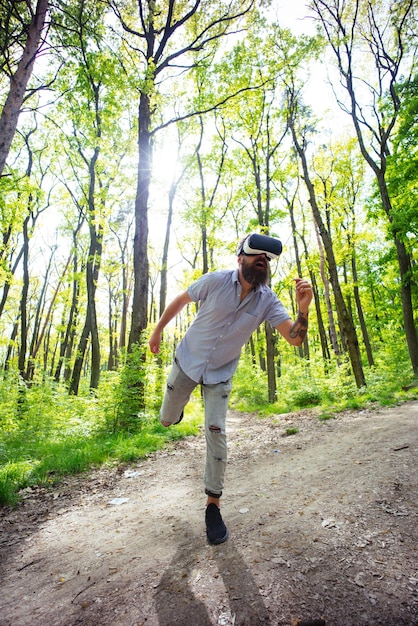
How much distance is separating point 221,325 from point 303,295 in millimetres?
833

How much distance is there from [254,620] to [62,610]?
1227 mm

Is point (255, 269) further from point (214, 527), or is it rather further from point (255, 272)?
point (214, 527)

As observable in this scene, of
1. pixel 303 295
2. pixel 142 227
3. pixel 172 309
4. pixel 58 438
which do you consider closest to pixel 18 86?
pixel 142 227

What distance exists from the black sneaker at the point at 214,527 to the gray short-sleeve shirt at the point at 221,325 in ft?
3.60

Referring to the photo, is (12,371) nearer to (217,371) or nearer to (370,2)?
(217,371)

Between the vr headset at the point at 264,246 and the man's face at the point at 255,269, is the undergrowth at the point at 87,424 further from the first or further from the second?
the vr headset at the point at 264,246

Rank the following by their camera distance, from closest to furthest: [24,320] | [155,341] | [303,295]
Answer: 1. [303,295]
2. [155,341]
3. [24,320]

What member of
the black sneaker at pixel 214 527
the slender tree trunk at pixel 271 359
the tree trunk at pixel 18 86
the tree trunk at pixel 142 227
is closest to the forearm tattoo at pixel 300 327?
the black sneaker at pixel 214 527

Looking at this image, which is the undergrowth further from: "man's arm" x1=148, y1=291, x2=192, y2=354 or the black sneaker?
"man's arm" x1=148, y1=291, x2=192, y2=354

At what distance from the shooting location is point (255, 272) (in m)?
2.94

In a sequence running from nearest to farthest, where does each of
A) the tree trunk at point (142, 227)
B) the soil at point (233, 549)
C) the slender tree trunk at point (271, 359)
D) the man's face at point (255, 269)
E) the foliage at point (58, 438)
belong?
the soil at point (233, 549) → the man's face at point (255, 269) → the foliage at point (58, 438) → the tree trunk at point (142, 227) → the slender tree trunk at point (271, 359)

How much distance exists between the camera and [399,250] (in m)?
12.7

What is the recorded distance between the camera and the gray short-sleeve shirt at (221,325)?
119 inches

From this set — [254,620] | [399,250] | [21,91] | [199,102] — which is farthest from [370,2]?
[254,620]
